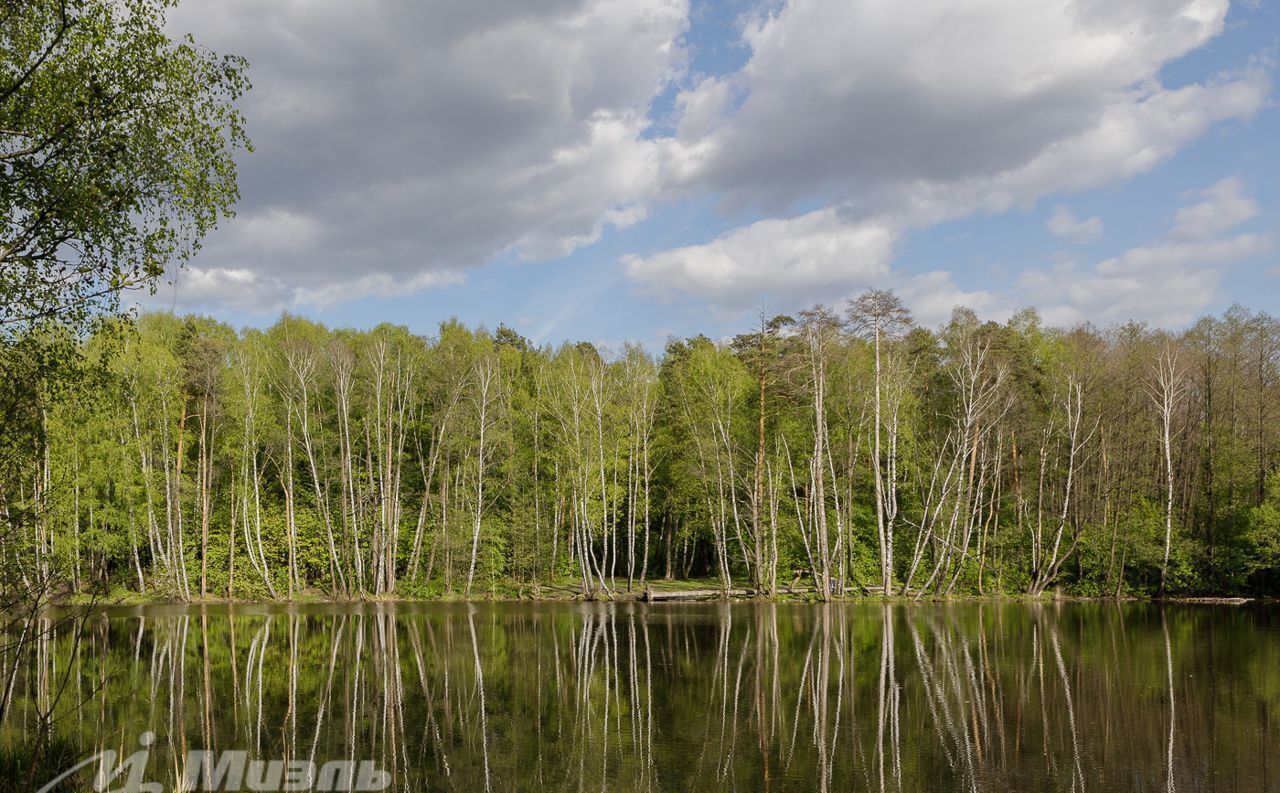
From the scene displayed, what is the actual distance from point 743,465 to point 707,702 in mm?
28513

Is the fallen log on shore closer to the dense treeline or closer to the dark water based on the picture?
the dense treeline

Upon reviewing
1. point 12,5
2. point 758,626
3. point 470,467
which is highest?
point 12,5

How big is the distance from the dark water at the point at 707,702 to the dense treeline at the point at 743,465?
1285 cm

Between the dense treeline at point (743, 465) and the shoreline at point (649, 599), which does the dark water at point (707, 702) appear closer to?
the shoreline at point (649, 599)

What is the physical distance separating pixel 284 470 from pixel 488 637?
72.6 feet

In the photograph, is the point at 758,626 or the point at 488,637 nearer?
the point at 488,637

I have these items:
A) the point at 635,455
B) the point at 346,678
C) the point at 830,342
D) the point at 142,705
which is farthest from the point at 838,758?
the point at 635,455

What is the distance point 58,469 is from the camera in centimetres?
3319

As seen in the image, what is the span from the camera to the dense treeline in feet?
128

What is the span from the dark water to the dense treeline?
1285 cm

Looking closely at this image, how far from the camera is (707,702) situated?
1513 cm

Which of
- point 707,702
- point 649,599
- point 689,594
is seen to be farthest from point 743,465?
point 707,702

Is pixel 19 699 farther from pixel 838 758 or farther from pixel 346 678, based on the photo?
pixel 838 758

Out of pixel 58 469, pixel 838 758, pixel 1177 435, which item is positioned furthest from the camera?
pixel 1177 435
